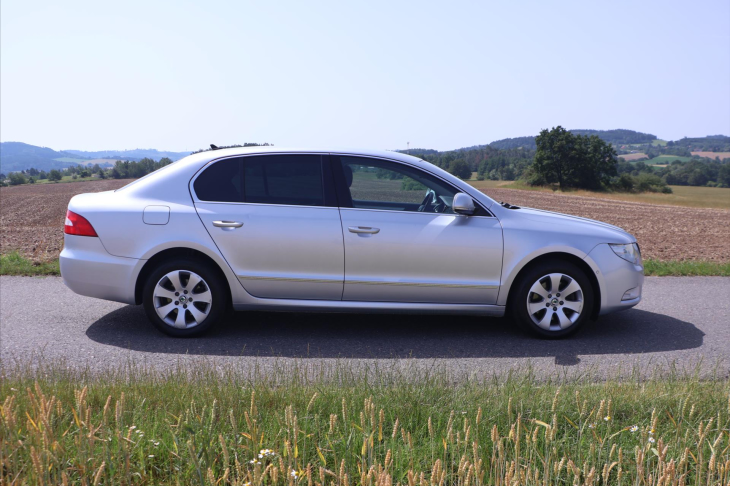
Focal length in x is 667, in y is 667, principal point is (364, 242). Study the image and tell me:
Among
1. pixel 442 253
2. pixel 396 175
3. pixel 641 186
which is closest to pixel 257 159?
pixel 396 175

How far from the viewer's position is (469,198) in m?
6.18

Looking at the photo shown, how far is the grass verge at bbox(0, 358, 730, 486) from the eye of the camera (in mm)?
2646

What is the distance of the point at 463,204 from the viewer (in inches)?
241

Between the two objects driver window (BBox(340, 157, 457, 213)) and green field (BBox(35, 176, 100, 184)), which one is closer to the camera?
driver window (BBox(340, 157, 457, 213))

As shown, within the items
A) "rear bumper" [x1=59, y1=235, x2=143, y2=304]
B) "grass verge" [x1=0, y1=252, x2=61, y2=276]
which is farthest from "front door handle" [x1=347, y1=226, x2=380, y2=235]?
"grass verge" [x1=0, y1=252, x2=61, y2=276]

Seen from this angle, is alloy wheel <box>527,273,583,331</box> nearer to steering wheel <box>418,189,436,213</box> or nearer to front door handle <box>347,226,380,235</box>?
steering wheel <box>418,189,436,213</box>

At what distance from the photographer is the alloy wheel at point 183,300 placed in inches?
241

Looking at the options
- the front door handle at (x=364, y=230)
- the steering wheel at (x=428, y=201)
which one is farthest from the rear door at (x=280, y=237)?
the steering wheel at (x=428, y=201)

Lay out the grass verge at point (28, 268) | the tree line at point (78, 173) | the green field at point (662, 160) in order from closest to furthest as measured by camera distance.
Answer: the grass verge at point (28, 268) < the tree line at point (78, 173) < the green field at point (662, 160)

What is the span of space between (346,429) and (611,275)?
3.99 metres

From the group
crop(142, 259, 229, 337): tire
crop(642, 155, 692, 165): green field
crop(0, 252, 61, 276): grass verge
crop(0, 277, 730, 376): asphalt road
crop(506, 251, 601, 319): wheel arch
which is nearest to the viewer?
crop(0, 277, 730, 376): asphalt road

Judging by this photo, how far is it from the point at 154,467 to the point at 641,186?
258ft

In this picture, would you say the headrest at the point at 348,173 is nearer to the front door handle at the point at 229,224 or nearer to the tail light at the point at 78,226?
the front door handle at the point at 229,224

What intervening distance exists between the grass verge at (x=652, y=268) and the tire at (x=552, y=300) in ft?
13.8
